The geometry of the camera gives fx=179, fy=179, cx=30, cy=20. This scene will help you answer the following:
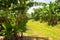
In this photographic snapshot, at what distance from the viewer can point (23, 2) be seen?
1794cm

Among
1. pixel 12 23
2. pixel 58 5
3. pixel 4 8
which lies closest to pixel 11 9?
pixel 4 8

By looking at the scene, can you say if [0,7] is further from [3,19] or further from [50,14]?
[50,14]

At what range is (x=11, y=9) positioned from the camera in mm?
18391

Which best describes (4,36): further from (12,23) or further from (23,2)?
(23,2)

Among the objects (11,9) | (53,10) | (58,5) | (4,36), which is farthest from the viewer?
(58,5)

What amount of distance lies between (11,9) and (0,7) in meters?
1.32

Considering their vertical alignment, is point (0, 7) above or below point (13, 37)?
above

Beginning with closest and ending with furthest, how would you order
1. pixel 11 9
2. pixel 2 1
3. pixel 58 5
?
pixel 2 1 → pixel 11 9 → pixel 58 5

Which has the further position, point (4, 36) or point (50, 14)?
point (50, 14)

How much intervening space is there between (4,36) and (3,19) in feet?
17.4

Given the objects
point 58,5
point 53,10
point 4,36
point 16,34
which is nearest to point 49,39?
point 16,34

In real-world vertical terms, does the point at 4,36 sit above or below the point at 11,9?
below

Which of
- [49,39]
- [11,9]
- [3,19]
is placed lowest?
[49,39]

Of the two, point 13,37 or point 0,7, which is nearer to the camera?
point 13,37
